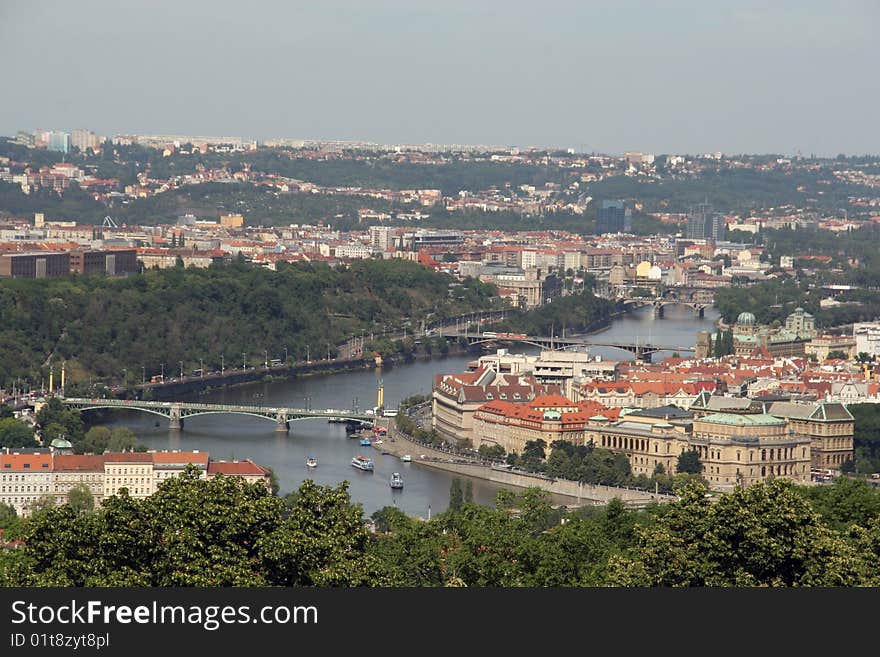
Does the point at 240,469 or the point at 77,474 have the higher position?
the point at 240,469

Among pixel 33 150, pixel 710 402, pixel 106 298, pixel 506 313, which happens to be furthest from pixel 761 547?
pixel 33 150

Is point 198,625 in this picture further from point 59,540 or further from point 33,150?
point 33,150

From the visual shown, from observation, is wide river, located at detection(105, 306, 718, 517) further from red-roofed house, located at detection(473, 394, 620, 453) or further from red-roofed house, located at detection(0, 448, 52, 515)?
red-roofed house, located at detection(0, 448, 52, 515)

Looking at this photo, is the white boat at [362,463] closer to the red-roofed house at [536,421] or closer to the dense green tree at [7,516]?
the red-roofed house at [536,421]

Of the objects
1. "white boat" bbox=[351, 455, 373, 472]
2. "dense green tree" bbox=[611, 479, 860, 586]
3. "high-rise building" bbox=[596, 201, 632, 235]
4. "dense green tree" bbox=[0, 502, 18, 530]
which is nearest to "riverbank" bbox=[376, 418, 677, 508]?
"white boat" bbox=[351, 455, 373, 472]

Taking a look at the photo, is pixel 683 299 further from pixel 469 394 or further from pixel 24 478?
pixel 24 478

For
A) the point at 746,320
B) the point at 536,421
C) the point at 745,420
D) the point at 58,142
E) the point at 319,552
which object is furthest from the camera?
the point at 58,142

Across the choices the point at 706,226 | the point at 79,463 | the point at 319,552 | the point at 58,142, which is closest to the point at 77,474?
the point at 79,463
